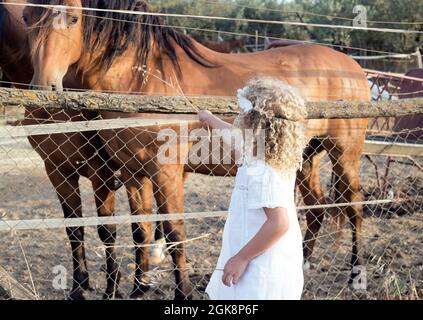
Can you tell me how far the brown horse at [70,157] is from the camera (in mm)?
4582

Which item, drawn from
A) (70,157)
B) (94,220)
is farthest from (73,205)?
(94,220)

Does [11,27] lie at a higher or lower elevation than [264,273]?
higher

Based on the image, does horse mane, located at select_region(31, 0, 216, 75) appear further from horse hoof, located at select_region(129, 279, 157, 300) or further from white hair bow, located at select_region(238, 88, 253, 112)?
white hair bow, located at select_region(238, 88, 253, 112)

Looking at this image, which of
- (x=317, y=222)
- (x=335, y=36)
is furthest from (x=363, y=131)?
(x=335, y=36)

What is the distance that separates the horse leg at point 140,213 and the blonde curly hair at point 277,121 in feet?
7.57

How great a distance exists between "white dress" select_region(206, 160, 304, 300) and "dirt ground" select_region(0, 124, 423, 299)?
4.00 feet

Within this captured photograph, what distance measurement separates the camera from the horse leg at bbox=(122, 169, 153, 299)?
4539mm

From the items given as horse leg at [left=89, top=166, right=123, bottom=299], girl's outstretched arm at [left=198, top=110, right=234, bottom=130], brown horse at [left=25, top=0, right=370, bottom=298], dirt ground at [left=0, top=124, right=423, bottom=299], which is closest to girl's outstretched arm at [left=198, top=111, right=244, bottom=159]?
girl's outstretched arm at [left=198, top=110, right=234, bottom=130]

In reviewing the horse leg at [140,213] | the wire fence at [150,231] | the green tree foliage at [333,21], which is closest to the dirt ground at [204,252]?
the wire fence at [150,231]

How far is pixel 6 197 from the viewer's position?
762 centimetres

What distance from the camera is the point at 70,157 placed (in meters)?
4.65

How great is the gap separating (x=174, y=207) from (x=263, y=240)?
2008 millimetres

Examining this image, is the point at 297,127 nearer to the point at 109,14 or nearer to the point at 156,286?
the point at 109,14

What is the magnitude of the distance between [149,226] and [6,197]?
3.48 m
